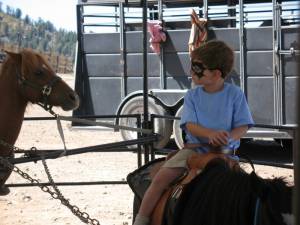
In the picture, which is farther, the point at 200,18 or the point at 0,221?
the point at 200,18

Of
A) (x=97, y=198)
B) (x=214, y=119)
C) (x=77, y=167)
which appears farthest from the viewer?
(x=77, y=167)

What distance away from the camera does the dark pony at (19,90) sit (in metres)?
3.62

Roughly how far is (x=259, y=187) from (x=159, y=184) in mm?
584

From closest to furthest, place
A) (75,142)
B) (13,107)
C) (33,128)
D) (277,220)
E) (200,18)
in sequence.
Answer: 1. (277,220)
2. (13,107)
3. (200,18)
4. (75,142)
5. (33,128)

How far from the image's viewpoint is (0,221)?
506 centimetres

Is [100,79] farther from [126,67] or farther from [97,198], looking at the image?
[97,198]

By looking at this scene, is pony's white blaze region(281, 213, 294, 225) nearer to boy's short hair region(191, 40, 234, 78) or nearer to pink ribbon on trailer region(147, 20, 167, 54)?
boy's short hair region(191, 40, 234, 78)

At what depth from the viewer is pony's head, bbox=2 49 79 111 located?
3.66 meters

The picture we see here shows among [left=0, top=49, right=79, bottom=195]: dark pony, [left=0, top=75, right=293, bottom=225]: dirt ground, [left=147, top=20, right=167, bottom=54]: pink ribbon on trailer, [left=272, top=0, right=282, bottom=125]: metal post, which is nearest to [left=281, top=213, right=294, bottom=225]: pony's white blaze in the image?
[left=0, top=49, right=79, bottom=195]: dark pony

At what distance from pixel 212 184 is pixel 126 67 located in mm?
6973

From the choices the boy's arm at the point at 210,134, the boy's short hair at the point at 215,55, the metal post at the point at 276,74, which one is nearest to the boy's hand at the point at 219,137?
the boy's arm at the point at 210,134

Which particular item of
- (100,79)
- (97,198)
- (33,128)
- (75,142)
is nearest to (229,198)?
(97,198)

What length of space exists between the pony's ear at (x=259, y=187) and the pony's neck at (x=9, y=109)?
83.5 inches

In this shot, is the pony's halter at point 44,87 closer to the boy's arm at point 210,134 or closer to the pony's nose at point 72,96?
the pony's nose at point 72,96
